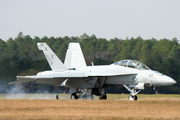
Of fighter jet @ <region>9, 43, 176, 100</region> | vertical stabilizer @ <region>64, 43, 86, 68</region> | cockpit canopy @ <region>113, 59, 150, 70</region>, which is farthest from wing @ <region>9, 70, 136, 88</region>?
vertical stabilizer @ <region>64, 43, 86, 68</region>

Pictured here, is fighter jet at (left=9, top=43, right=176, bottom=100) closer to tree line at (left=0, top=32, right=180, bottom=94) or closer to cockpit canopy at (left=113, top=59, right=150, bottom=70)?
cockpit canopy at (left=113, top=59, right=150, bottom=70)

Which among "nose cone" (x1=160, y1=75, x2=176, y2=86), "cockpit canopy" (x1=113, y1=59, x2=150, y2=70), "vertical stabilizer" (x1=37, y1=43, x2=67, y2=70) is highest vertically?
"vertical stabilizer" (x1=37, y1=43, x2=67, y2=70)

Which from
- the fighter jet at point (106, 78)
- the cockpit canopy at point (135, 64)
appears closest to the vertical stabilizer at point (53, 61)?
the fighter jet at point (106, 78)

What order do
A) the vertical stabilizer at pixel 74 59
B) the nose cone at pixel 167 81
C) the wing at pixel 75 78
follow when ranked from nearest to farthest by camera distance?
the nose cone at pixel 167 81 < the wing at pixel 75 78 < the vertical stabilizer at pixel 74 59

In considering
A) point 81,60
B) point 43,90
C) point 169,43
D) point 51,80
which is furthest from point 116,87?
point 169,43

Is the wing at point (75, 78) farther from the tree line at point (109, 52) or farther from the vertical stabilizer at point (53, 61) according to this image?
the tree line at point (109, 52)

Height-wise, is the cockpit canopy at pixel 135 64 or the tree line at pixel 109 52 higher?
the tree line at pixel 109 52

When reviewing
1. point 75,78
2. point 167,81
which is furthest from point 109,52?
point 167,81

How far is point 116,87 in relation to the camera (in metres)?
45.9

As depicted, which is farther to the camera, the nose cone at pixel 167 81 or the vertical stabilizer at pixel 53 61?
the vertical stabilizer at pixel 53 61

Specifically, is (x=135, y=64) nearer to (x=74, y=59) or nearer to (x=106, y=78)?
(x=106, y=78)

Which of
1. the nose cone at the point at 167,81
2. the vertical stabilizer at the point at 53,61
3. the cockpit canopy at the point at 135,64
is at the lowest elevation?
the nose cone at the point at 167,81

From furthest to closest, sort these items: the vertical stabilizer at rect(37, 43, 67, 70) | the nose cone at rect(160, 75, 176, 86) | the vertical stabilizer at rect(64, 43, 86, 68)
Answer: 1. the vertical stabilizer at rect(64, 43, 86, 68)
2. the vertical stabilizer at rect(37, 43, 67, 70)
3. the nose cone at rect(160, 75, 176, 86)

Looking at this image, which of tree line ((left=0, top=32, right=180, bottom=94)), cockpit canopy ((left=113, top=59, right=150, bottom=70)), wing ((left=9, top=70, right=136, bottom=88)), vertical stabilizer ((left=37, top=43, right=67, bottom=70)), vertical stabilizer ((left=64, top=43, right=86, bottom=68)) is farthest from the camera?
tree line ((left=0, top=32, right=180, bottom=94))
